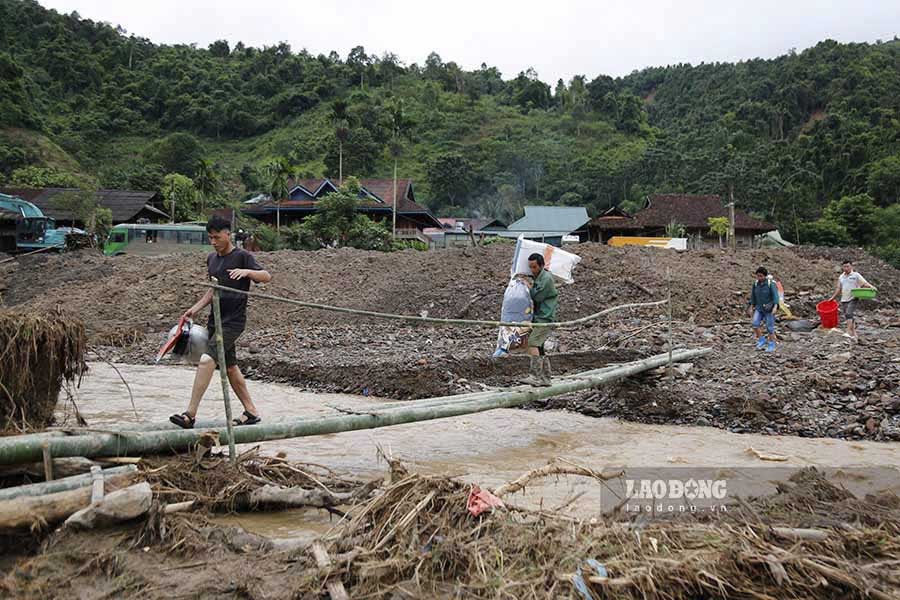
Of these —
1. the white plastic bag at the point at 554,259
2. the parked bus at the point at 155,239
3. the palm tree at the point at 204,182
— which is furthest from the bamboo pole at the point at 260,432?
the palm tree at the point at 204,182

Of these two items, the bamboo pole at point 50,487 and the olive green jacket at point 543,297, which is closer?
the bamboo pole at point 50,487

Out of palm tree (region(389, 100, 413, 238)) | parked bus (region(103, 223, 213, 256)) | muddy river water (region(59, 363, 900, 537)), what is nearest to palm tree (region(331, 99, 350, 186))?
palm tree (region(389, 100, 413, 238))

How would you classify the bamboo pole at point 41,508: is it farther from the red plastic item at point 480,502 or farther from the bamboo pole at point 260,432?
the red plastic item at point 480,502

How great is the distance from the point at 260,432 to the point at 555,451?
292 cm

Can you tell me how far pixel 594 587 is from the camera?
249cm

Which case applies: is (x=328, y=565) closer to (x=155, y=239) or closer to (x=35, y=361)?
(x=35, y=361)

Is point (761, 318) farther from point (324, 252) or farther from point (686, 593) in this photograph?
point (324, 252)

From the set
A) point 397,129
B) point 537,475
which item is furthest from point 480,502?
point 397,129

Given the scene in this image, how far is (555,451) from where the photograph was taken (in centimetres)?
629

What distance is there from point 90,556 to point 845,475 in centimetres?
499

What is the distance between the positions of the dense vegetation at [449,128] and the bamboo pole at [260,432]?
3059 cm

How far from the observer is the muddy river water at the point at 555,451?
4.81m

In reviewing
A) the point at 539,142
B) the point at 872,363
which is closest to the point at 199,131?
the point at 539,142

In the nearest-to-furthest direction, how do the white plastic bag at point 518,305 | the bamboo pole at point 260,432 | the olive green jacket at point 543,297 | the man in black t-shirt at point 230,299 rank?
the bamboo pole at point 260,432 → the man in black t-shirt at point 230,299 → the olive green jacket at point 543,297 → the white plastic bag at point 518,305
